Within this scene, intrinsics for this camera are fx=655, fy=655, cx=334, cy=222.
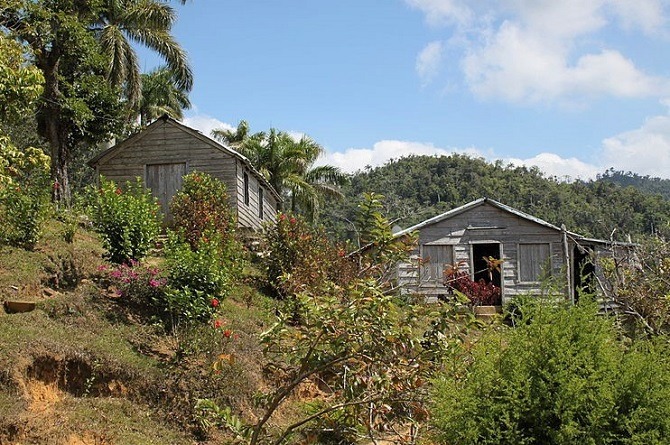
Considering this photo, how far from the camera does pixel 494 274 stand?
947 inches

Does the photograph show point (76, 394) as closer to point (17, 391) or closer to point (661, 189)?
point (17, 391)

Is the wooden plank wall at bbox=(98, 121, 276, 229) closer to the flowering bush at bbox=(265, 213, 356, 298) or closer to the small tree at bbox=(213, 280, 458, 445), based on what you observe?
the flowering bush at bbox=(265, 213, 356, 298)

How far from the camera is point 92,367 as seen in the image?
9.23 metres

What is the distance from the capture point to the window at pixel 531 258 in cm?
2319

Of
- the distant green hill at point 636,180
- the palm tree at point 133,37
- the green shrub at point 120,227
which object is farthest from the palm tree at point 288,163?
the distant green hill at point 636,180

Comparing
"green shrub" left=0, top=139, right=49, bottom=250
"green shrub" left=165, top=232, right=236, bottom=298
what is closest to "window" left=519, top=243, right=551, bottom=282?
"green shrub" left=165, top=232, right=236, bottom=298

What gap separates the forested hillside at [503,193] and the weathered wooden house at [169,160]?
29.5m

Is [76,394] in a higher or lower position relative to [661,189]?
lower

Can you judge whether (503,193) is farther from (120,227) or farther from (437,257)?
(120,227)

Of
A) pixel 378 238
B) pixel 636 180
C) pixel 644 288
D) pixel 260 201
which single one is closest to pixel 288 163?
pixel 260 201

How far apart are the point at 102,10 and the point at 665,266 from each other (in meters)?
18.6

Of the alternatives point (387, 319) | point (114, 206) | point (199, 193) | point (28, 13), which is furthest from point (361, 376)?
point (28, 13)

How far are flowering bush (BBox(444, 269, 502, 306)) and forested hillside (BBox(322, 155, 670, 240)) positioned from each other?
28321 mm

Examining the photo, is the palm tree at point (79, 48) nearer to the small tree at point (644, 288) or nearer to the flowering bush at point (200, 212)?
the flowering bush at point (200, 212)
